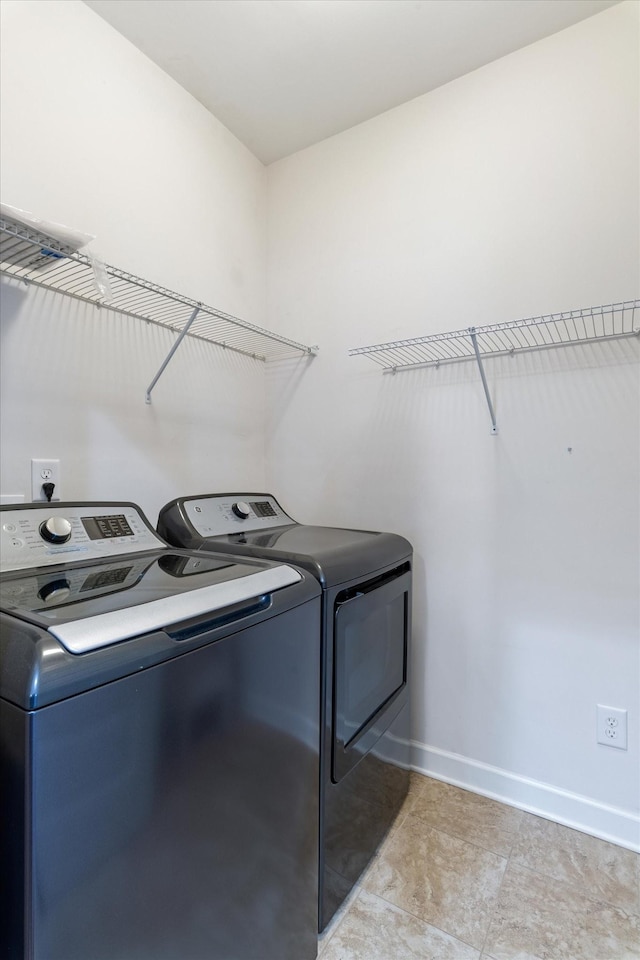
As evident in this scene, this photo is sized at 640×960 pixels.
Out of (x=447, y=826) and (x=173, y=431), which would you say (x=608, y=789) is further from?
(x=173, y=431)

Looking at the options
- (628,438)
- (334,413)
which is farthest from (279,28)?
(628,438)

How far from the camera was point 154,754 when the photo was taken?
69 cm

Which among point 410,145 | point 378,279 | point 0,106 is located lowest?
point 378,279

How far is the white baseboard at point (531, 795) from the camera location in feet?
4.76

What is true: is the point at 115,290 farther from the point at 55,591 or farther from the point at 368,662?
the point at 368,662

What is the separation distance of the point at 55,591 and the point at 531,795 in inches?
66.4

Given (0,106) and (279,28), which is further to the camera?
(279,28)

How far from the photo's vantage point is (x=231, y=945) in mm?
843

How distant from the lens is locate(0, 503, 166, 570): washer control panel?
42.1 inches

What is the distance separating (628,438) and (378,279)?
44.4 inches

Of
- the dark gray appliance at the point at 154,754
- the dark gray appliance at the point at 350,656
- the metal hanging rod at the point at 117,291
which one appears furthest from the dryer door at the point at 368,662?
the metal hanging rod at the point at 117,291

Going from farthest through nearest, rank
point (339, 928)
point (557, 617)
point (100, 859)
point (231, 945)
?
point (557, 617)
point (339, 928)
point (231, 945)
point (100, 859)

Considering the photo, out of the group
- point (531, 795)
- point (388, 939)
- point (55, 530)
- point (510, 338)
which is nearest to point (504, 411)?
point (510, 338)

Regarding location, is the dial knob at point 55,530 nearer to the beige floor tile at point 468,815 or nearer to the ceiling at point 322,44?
the beige floor tile at point 468,815
